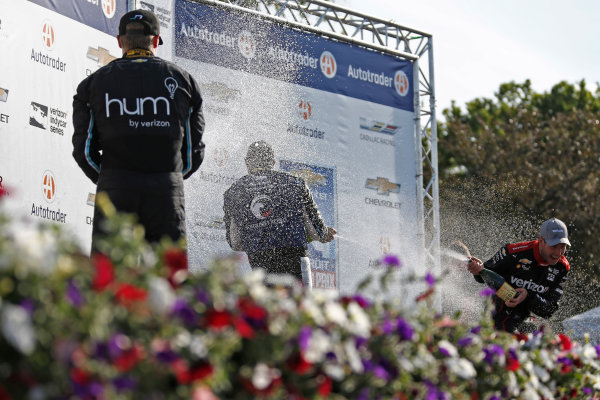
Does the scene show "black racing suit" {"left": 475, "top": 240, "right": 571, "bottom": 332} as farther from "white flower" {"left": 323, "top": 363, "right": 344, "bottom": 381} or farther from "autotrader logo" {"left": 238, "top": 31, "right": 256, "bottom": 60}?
"white flower" {"left": 323, "top": 363, "right": 344, "bottom": 381}

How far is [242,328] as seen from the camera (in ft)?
7.62

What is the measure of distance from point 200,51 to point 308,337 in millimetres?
8148

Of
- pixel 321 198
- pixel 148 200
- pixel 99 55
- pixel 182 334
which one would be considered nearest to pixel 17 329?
pixel 182 334

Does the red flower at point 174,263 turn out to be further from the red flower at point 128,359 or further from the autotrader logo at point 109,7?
the autotrader logo at point 109,7

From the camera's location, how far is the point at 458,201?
79.5 ft

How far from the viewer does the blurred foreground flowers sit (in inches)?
77.4

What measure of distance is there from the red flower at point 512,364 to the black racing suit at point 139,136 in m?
1.96

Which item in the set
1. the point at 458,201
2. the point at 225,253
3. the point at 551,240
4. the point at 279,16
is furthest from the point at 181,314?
the point at 458,201

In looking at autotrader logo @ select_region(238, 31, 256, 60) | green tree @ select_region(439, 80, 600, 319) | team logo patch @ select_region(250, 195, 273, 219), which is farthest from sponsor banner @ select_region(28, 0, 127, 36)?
green tree @ select_region(439, 80, 600, 319)

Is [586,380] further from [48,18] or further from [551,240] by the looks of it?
[48,18]

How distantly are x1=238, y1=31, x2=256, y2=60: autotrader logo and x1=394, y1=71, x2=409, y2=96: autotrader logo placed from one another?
2.69m

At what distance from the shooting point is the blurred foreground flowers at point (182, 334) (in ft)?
6.45

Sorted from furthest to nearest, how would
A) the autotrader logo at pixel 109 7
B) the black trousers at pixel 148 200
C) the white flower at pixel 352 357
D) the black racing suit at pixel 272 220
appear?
the autotrader logo at pixel 109 7
the black racing suit at pixel 272 220
the black trousers at pixel 148 200
the white flower at pixel 352 357

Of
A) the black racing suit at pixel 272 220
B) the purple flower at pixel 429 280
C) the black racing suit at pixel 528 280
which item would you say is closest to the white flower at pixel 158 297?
the purple flower at pixel 429 280
